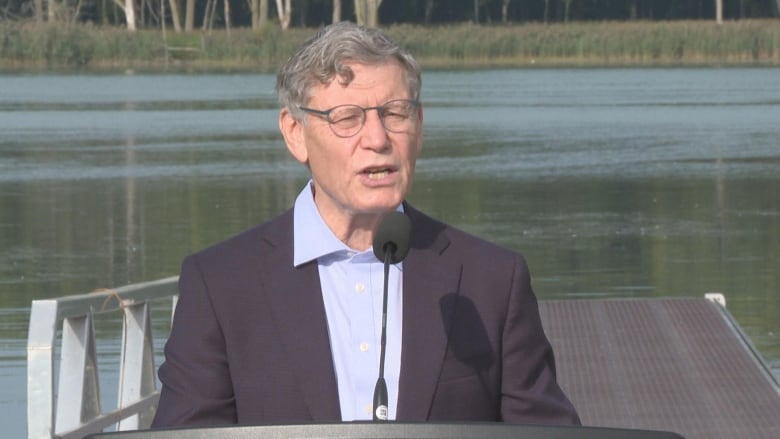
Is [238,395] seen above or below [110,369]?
above

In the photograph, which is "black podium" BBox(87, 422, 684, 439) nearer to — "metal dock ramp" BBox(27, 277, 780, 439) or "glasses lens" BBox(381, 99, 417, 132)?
"glasses lens" BBox(381, 99, 417, 132)

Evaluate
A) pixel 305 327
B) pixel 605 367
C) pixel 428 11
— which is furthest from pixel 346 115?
pixel 428 11

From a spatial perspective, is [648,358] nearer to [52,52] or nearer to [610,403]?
[610,403]

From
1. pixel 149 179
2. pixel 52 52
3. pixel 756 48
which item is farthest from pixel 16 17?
pixel 149 179

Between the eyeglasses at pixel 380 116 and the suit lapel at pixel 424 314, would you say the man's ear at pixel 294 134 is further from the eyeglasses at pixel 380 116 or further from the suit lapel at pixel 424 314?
the suit lapel at pixel 424 314

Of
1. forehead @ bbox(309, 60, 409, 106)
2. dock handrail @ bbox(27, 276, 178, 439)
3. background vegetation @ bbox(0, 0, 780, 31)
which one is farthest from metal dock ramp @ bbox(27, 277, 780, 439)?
background vegetation @ bbox(0, 0, 780, 31)

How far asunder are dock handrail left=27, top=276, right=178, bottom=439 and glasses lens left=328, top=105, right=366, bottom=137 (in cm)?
273

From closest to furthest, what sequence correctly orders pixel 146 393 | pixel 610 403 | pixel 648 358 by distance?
pixel 146 393, pixel 610 403, pixel 648 358

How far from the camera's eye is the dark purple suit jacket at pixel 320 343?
3281mm

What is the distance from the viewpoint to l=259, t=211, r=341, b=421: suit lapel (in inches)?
129

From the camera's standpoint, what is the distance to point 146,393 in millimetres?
7121

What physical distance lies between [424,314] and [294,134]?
0.41 metres

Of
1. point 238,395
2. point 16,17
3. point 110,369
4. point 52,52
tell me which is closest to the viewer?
point 238,395

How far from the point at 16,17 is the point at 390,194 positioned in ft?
304
